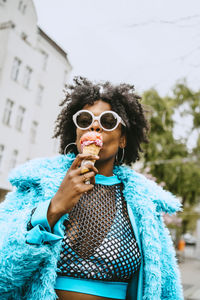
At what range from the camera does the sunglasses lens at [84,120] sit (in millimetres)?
2031

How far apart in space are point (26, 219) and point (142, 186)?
92 centimetres

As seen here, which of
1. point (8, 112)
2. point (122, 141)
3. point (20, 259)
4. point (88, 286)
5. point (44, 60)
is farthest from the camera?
point (44, 60)

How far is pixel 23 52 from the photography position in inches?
667

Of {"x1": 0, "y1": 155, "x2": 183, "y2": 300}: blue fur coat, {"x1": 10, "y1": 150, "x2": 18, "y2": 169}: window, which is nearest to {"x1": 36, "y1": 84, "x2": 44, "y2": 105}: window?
{"x1": 10, "y1": 150, "x2": 18, "y2": 169}: window

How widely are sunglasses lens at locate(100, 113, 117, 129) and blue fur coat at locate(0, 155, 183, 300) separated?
32cm

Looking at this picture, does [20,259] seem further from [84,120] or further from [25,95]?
[25,95]

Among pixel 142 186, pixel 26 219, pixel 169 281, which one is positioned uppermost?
pixel 142 186

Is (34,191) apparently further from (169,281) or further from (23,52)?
(23,52)

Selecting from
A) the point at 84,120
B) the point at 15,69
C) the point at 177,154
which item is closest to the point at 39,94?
the point at 15,69

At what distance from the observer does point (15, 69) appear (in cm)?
1716

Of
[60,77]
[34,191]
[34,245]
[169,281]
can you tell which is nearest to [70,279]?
[34,245]

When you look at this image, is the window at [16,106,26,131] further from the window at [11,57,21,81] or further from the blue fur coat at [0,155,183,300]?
the blue fur coat at [0,155,183,300]

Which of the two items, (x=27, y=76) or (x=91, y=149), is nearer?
(x=91, y=149)

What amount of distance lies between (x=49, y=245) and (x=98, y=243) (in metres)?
0.35
